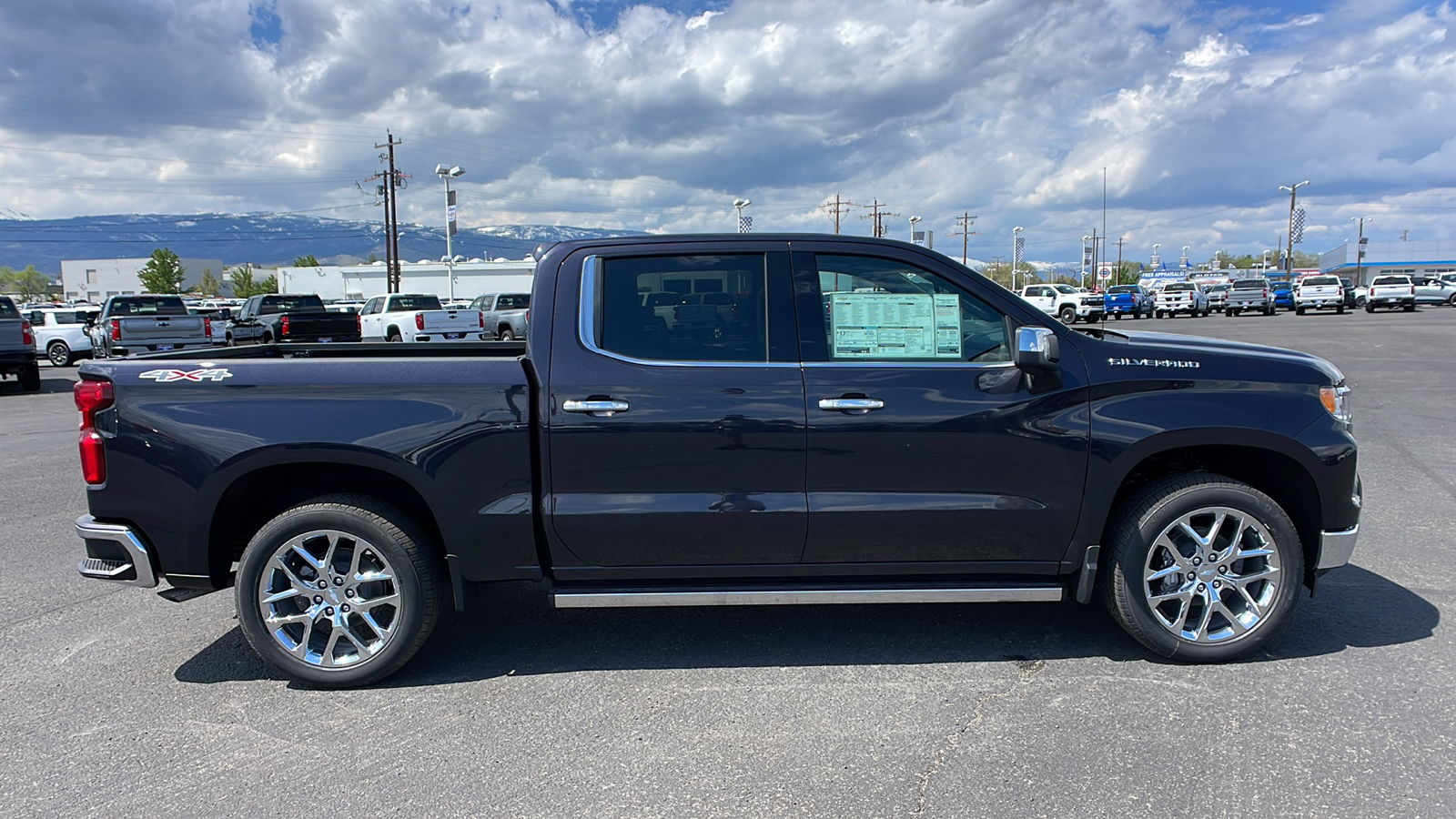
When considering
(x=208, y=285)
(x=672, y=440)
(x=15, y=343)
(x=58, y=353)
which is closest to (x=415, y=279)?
(x=208, y=285)

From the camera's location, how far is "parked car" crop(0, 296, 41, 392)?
53.4 ft

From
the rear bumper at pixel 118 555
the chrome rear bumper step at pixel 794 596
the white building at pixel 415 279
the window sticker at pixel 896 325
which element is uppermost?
the white building at pixel 415 279

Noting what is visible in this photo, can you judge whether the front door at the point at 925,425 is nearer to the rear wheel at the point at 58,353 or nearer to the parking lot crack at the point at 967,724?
the parking lot crack at the point at 967,724

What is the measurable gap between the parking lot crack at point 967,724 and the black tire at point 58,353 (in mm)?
29890

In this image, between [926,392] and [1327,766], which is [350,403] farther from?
[1327,766]

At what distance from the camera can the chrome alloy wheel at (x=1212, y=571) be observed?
3.89 metres

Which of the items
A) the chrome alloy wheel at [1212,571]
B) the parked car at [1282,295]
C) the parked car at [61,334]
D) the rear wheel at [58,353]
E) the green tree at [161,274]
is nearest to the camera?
the chrome alloy wheel at [1212,571]

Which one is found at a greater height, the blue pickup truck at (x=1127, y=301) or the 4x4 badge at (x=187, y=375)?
the blue pickup truck at (x=1127, y=301)

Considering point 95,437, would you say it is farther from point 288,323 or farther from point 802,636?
point 288,323

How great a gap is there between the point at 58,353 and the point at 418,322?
10513mm

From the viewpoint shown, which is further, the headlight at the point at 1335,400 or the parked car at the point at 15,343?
the parked car at the point at 15,343

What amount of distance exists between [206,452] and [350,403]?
24.7 inches

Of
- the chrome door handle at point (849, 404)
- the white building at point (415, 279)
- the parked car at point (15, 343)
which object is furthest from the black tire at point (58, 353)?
the white building at point (415, 279)

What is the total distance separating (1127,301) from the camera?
46.2 m
